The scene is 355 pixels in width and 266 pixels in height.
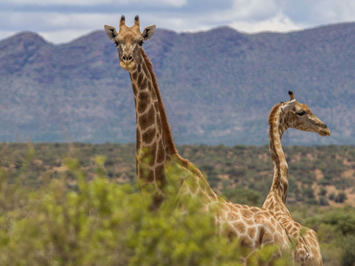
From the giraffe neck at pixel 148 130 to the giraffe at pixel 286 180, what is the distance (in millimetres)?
1841

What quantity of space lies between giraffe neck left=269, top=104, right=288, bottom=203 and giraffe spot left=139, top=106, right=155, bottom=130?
3.14 m

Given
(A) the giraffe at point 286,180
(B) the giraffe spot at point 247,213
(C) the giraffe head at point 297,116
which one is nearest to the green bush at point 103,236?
(B) the giraffe spot at point 247,213

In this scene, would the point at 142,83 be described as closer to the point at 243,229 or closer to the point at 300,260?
the point at 243,229

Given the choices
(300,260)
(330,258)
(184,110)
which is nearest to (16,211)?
(300,260)

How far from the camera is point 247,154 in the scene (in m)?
57.7

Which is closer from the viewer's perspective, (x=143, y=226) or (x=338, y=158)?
(x=143, y=226)

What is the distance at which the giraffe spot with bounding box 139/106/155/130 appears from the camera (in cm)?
797

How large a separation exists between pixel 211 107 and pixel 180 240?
188 metres

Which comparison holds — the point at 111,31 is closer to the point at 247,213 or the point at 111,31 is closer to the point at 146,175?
the point at 146,175

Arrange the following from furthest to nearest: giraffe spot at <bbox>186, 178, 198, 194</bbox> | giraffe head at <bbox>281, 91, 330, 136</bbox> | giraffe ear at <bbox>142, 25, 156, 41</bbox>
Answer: giraffe head at <bbox>281, 91, 330, 136</bbox>
giraffe ear at <bbox>142, 25, 156, 41</bbox>
giraffe spot at <bbox>186, 178, 198, 194</bbox>

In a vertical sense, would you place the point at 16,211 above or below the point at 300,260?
above

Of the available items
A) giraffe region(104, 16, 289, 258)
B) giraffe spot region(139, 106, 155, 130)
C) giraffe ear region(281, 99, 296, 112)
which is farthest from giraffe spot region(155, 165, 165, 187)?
giraffe ear region(281, 99, 296, 112)

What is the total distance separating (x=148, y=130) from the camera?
26.1 feet

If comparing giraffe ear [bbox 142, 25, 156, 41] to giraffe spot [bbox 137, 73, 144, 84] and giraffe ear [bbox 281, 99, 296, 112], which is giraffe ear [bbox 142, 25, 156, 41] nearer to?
giraffe spot [bbox 137, 73, 144, 84]
